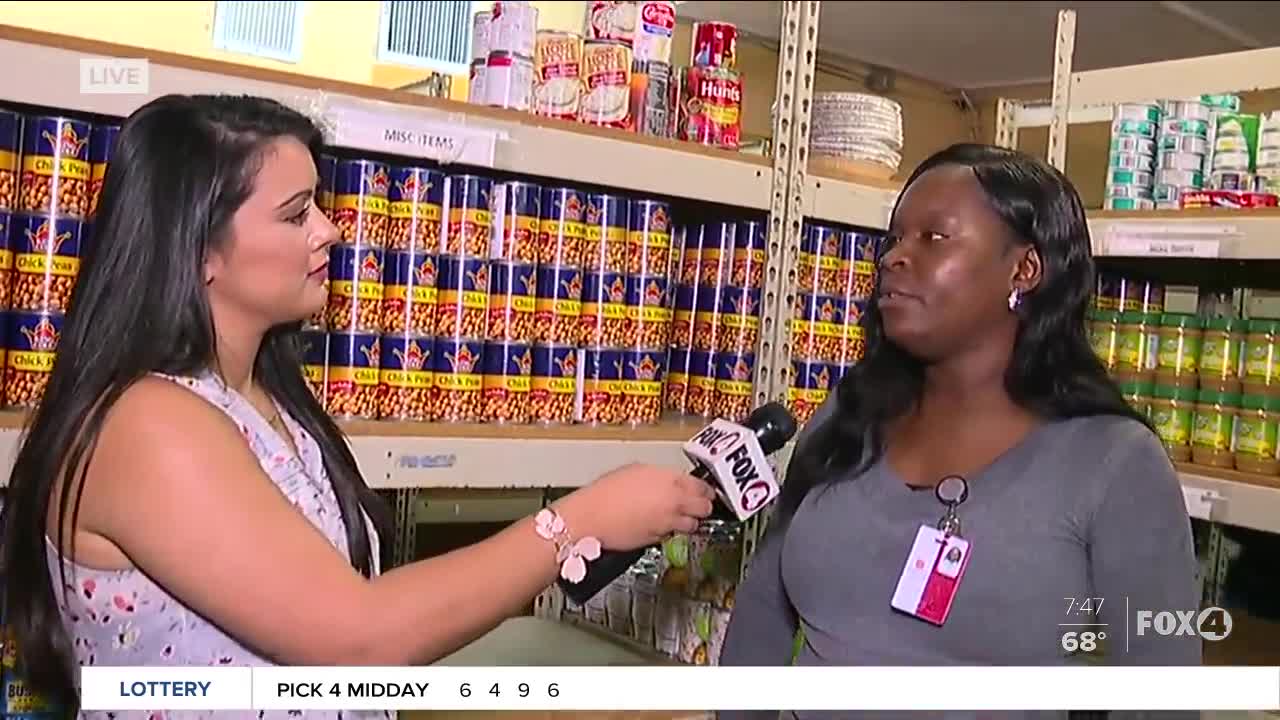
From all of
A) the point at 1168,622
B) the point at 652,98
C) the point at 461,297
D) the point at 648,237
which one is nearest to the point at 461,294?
the point at 461,297

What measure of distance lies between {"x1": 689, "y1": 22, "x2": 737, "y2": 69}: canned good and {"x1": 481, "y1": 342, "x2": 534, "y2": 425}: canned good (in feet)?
1.70

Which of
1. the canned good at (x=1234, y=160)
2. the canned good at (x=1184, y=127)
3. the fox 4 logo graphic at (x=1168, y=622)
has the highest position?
the canned good at (x=1184, y=127)

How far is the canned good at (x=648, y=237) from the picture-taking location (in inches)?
68.6

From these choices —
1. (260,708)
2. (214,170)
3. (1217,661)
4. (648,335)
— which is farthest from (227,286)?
(1217,661)

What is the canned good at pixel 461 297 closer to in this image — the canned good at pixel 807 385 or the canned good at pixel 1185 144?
the canned good at pixel 807 385

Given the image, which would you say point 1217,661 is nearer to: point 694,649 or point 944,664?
point 944,664

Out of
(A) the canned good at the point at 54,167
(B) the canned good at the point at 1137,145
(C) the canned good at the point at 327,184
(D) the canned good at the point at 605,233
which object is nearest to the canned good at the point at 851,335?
(D) the canned good at the point at 605,233

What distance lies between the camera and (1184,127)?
6.31 ft

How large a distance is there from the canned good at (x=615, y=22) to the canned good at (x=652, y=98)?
0.15 ft

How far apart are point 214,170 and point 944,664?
847 mm

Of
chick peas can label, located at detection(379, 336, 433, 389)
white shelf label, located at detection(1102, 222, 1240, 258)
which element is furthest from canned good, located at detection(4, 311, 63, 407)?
white shelf label, located at detection(1102, 222, 1240, 258)

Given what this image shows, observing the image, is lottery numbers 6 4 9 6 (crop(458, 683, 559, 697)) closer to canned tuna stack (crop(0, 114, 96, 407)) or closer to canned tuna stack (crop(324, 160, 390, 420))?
canned tuna stack (crop(324, 160, 390, 420))

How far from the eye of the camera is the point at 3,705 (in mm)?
1351

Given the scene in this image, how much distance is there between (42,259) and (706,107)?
930 mm
